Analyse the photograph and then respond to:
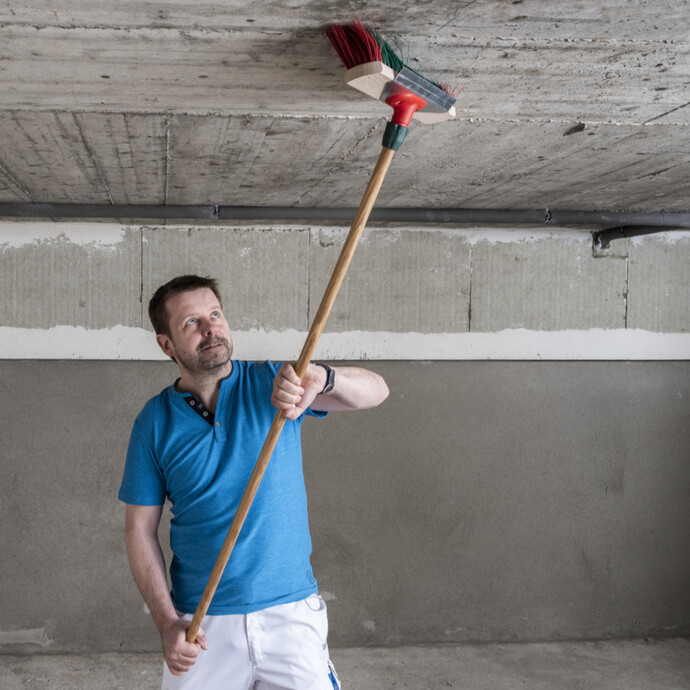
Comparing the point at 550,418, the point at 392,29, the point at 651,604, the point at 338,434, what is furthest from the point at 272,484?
the point at 651,604

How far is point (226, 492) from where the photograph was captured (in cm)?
189

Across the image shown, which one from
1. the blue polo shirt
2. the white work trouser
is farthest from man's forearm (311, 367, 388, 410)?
the white work trouser

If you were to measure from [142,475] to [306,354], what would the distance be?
0.68 m

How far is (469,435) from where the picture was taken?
3895 millimetres

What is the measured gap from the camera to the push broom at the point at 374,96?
1364mm

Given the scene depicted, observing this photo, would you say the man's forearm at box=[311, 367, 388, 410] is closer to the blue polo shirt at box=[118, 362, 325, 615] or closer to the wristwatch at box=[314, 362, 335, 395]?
the wristwatch at box=[314, 362, 335, 395]

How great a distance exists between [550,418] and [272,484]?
7.97 ft

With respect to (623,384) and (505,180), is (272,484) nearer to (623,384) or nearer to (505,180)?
(505,180)

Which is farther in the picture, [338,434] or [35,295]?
[338,434]

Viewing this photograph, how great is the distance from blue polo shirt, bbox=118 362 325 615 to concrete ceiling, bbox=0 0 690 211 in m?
0.75

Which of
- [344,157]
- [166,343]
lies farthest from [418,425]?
[166,343]

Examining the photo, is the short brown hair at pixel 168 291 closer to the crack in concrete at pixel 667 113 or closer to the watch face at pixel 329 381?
the watch face at pixel 329 381

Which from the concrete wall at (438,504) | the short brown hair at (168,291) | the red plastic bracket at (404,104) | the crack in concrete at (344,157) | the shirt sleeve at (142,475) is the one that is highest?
the crack in concrete at (344,157)

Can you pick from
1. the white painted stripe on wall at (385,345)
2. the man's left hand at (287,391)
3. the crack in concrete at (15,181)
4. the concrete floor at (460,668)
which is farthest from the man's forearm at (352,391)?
the concrete floor at (460,668)
